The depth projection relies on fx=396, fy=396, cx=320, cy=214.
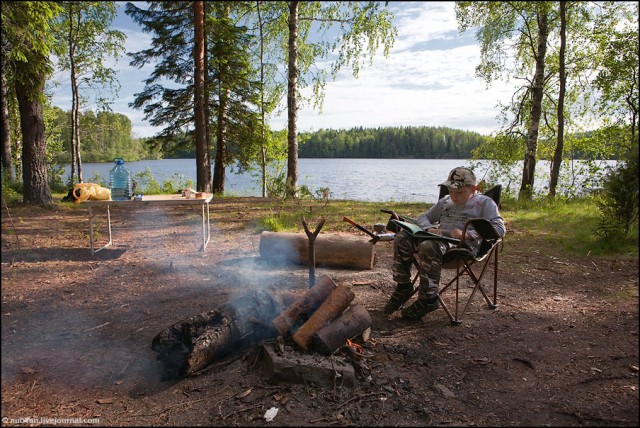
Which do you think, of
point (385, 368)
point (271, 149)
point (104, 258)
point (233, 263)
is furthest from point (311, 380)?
point (271, 149)

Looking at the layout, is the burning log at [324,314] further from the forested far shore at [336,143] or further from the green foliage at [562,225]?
the green foliage at [562,225]

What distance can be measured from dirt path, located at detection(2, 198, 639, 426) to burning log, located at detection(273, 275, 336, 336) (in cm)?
25

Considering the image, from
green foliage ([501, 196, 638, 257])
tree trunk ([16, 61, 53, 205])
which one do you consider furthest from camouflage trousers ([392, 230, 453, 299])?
tree trunk ([16, 61, 53, 205])

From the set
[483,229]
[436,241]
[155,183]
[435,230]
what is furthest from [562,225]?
[155,183]

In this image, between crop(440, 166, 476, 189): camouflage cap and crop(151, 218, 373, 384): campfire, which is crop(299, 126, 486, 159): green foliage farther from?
crop(151, 218, 373, 384): campfire

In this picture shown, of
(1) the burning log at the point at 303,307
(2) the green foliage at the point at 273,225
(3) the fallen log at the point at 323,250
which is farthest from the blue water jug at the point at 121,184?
(1) the burning log at the point at 303,307

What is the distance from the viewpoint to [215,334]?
7.28 ft

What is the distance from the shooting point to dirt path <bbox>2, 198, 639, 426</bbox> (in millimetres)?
1837

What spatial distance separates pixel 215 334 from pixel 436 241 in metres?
1.60

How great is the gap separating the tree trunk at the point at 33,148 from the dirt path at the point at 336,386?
3.87m

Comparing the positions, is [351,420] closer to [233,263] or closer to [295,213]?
[233,263]

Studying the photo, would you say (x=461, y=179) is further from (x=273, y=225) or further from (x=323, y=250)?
(x=273, y=225)

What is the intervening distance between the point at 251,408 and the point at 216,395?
0.71 feet

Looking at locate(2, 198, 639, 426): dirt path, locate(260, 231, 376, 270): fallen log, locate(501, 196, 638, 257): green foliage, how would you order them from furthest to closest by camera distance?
locate(501, 196, 638, 257): green foliage → locate(260, 231, 376, 270): fallen log → locate(2, 198, 639, 426): dirt path
